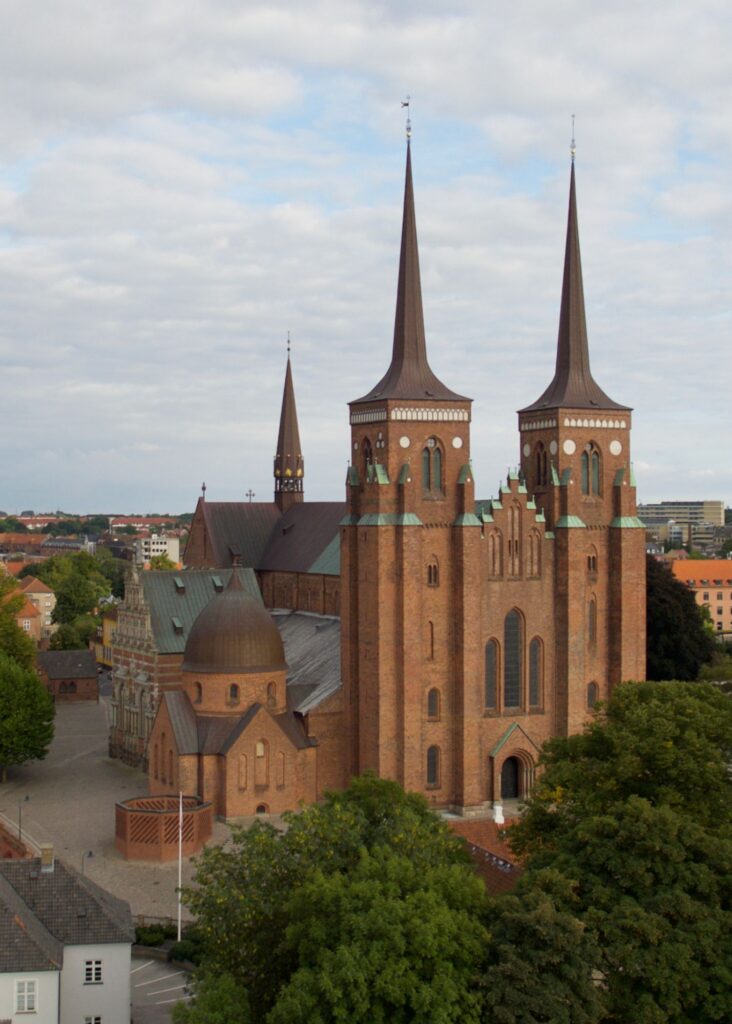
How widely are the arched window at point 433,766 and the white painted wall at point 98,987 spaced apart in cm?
2399

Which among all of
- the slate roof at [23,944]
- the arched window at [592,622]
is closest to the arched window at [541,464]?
the arched window at [592,622]

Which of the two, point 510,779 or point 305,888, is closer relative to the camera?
point 305,888

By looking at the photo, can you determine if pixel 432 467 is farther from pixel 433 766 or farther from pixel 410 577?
pixel 433 766

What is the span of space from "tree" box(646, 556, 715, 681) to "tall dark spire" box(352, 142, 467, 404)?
32118 millimetres

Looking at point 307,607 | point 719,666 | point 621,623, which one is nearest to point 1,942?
point 621,623

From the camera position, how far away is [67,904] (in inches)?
1451

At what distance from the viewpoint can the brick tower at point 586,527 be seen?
60531mm

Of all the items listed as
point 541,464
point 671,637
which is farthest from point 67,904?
point 671,637

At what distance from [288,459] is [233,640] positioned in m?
31.6

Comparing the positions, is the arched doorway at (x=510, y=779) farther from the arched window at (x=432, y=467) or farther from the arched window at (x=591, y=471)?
the arched window at (x=591, y=471)

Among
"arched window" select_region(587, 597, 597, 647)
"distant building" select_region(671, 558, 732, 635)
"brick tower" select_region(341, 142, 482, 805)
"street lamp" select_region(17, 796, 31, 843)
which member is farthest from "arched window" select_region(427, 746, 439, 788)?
"distant building" select_region(671, 558, 732, 635)

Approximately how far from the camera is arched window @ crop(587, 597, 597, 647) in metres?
61.7

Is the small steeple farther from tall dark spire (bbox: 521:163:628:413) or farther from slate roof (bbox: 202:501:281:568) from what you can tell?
tall dark spire (bbox: 521:163:628:413)

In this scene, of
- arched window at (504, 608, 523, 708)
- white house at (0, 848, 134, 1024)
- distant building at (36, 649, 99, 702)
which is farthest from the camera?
distant building at (36, 649, 99, 702)
